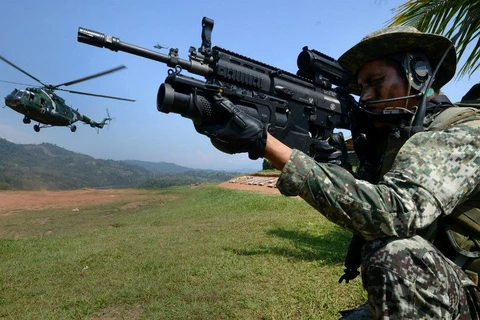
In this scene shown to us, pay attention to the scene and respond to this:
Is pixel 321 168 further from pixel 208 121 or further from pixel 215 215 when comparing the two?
pixel 215 215

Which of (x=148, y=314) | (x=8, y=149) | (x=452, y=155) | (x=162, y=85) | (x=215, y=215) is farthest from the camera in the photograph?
(x=8, y=149)

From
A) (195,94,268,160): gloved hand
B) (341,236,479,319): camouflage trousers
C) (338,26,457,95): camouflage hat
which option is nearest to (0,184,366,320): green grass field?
(341,236,479,319): camouflage trousers

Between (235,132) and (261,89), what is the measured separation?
0.76 metres

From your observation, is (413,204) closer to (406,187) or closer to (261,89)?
(406,187)

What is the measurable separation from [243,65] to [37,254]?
6.48 meters

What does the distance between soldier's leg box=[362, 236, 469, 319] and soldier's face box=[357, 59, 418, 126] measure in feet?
2.98

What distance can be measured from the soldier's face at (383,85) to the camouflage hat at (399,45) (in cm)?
8

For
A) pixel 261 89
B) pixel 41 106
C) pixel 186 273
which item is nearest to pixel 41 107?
pixel 41 106

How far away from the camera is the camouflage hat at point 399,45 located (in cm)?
214

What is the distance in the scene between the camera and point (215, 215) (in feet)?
38.6

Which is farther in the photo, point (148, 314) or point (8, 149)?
point (8, 149)

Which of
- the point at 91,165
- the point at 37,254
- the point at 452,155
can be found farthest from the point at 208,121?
the point at 91,165

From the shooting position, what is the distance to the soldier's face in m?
2.15

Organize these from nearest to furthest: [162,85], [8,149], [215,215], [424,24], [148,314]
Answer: [162,85], [148,314], [424,24], [215,215], [8,149]
